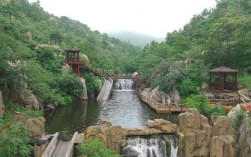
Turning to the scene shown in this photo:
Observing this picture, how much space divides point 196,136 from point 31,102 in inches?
650

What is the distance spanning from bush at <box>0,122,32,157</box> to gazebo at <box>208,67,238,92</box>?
78.6 feet

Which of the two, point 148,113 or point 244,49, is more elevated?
point 244,49

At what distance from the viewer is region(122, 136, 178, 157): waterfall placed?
22203 mm

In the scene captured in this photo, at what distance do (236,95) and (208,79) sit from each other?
5.56m

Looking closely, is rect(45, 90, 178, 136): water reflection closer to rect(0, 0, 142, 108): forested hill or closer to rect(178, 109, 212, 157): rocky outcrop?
rect(0, 0, 142, 108): forested hill

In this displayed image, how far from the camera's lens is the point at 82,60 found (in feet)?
160

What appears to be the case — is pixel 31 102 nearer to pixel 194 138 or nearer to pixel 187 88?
pixel 194 138

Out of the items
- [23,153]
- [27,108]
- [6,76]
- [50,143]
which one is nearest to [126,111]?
[27,108]

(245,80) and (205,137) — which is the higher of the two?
(245,80)

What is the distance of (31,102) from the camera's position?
30141 millimetres

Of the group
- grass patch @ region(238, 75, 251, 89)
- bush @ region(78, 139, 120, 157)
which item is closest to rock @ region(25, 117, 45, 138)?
bush @ region(78, 139, 120, 157)

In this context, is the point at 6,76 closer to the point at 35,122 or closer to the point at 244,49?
the point at 35,122

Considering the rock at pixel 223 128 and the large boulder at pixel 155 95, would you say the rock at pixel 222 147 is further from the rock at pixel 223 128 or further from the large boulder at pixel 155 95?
the large boulder at pixel 155 95

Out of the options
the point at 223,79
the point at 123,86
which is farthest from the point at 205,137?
the point at 123,86
